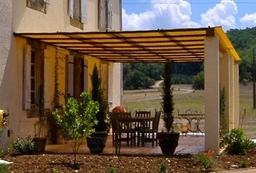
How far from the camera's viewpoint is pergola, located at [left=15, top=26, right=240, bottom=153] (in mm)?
11602

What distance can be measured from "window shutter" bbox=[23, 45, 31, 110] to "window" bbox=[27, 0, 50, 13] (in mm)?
1063

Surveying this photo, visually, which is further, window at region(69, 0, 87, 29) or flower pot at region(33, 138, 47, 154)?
window at region(69, 0, 87, 29)

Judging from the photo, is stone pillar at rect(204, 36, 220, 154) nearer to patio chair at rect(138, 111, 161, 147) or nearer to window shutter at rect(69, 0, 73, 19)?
patio chair at rect(138, 111, 161, 147)

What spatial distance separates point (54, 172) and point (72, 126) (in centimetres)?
129

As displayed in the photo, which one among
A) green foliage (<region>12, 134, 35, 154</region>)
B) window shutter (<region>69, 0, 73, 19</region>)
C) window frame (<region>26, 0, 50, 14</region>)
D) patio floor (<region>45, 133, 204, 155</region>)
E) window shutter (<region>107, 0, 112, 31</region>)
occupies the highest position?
window shutter (<region>107, 0, 112, 31</region>)

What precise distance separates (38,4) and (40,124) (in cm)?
304

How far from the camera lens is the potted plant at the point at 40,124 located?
11.6 meters

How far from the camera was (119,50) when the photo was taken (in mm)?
15055

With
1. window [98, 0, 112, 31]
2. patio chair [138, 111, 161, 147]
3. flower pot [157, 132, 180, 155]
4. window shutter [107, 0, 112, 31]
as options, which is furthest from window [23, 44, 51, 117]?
window shutter [107, 0, 112, 31]

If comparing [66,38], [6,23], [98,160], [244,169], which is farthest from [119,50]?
[244,169]

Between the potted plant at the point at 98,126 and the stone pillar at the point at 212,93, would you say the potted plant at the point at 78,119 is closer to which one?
the potted plant at the point at 98,126

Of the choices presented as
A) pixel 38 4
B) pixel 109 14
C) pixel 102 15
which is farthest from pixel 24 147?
pixel 109 14

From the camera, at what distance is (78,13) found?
16.4m

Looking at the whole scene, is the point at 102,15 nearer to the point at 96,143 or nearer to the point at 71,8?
the point at 71,8
